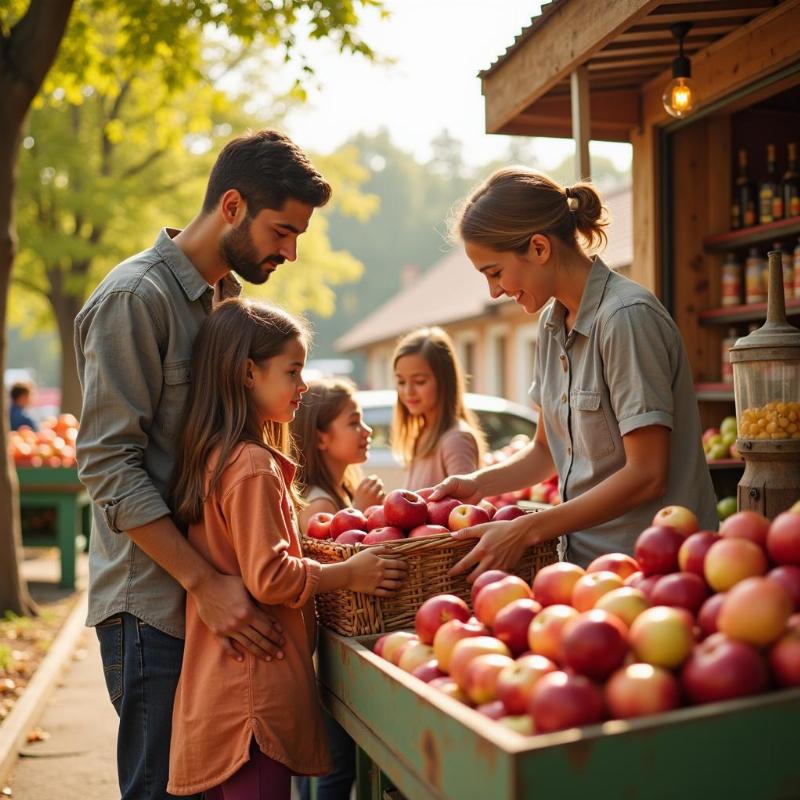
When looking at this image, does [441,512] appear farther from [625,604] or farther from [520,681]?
[520,681]

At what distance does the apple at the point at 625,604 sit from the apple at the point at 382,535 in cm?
94

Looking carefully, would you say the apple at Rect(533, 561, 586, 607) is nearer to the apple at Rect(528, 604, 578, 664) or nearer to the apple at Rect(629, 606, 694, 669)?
the apple at Rect(528, 604, 578, 664)

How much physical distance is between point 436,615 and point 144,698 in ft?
2.92

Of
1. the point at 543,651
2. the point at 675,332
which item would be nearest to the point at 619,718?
the point at 543,651

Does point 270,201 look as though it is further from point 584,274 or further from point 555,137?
point 555,137

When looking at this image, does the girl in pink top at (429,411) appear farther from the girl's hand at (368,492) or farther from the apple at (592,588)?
the apple at (592,588)

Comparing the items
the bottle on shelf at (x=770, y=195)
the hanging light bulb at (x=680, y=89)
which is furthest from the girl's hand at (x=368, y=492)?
the bottle on shelf at (x=770, y=195)

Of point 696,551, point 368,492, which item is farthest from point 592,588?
point 368,492

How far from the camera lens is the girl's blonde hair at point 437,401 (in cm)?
488

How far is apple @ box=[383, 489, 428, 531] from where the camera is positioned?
305cm

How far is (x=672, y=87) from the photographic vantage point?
5.60 meters

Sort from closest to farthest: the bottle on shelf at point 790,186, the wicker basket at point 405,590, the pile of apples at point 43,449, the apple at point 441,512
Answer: the wicker basket at point 405,590 → the apple at point 441,512 → the bottle on shelf at point 790,186 → the pile of apples at point 43,449

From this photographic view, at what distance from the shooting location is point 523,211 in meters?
3.01

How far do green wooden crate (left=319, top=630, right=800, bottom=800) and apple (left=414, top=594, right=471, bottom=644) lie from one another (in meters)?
0.49
